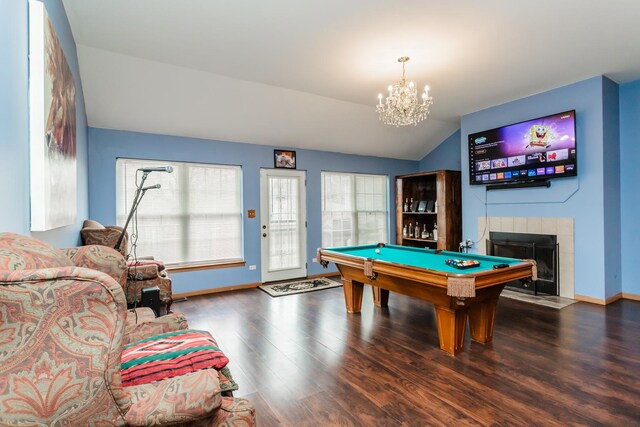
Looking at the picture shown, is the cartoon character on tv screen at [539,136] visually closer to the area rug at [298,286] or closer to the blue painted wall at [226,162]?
the blue painted wall at [226,162]

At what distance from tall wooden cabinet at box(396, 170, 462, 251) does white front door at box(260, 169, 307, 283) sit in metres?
2.17

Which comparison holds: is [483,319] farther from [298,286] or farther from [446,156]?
[446,156]

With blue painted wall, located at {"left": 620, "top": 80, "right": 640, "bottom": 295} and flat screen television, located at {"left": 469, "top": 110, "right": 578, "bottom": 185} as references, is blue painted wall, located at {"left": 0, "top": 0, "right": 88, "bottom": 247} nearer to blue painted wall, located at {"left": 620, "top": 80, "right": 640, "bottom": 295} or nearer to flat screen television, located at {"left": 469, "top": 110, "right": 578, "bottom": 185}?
flat screen television, located at {"left": 469, "top": 110, "right": 578, "bottom": 185}

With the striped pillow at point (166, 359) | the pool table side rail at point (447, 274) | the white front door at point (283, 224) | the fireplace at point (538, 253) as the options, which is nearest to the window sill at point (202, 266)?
the white front door at point (283, 224)

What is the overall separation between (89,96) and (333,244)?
4.41 m

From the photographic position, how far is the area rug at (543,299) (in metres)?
4.12

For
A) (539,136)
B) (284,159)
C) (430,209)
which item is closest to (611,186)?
(539,136)

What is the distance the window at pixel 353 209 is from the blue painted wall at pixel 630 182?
377cm

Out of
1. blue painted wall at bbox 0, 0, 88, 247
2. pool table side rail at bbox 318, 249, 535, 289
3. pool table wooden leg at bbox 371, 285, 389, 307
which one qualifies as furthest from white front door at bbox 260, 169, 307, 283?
blue painted wall at bbox 0, 0, 88, 247

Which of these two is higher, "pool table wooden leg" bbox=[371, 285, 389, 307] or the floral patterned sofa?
the floral patterned sofa

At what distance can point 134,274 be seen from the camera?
9.67ft

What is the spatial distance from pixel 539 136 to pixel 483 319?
3001 mm

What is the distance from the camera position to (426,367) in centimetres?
257

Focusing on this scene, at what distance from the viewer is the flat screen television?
4270 millimetres
